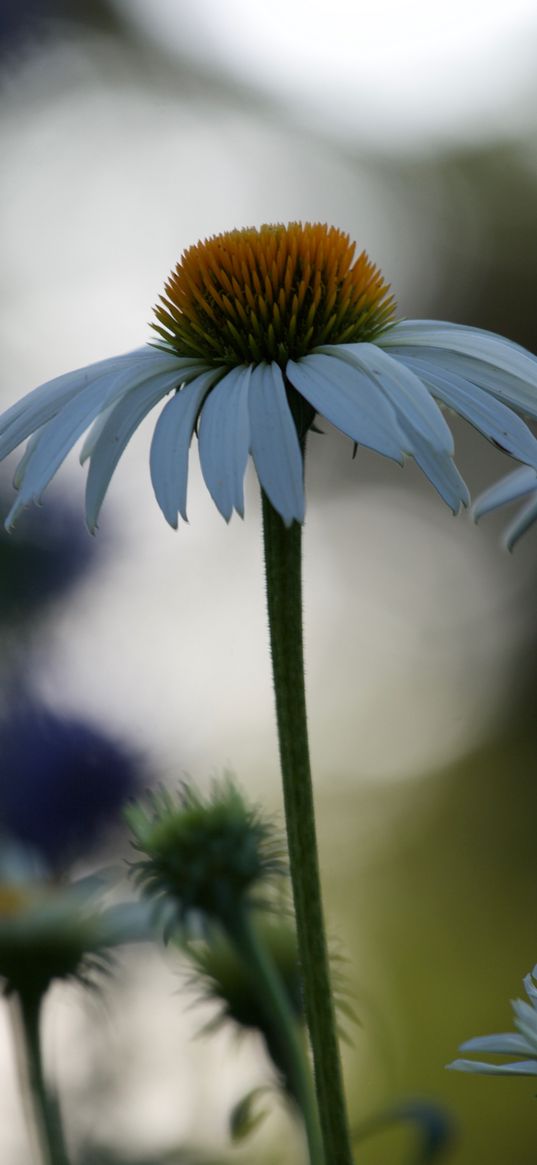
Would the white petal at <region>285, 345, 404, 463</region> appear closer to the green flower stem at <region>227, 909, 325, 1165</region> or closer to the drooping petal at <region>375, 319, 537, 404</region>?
the drooping petal at <region>375, 319, 537, 404</region>

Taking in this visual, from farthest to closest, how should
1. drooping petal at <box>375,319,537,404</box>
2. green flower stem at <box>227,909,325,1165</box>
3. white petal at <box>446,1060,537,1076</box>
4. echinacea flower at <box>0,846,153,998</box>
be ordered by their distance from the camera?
echinacea flower at <box>0,846,153,998</box>
green flower stem at <box>227,909,325,1165</box>
drooping petal at <box>375,319,537,404</box>
white petal at <box>446,1060,537,1076</box>

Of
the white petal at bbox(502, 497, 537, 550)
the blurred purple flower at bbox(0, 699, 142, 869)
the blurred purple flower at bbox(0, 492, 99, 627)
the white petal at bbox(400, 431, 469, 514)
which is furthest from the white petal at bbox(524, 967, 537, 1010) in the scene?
the blurred purple flower at bbox(0, 492, 99, 627)

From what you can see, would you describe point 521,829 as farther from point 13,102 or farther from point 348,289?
point 348,289

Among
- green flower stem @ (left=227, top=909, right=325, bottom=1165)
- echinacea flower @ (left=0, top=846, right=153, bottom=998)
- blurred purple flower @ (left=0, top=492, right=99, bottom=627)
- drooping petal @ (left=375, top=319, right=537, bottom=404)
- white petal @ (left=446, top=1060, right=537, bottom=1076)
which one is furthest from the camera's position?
blurred purple flower @ (left=0, top=492, right=99, bottom=627)

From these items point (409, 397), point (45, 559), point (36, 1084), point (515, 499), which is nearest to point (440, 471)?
point (409, 397)

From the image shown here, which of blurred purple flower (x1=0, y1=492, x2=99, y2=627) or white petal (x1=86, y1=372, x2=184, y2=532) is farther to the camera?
blurred purple flower (x1=0, y1=492, x2=99, y2=627)

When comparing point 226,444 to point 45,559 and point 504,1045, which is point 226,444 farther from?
point 45,559
